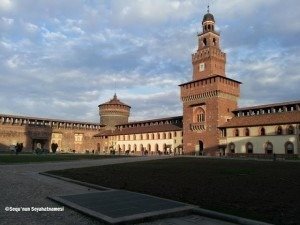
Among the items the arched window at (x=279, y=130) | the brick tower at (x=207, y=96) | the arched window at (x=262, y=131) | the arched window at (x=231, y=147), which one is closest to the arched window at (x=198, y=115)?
the brick tower at (x=207, y=96)

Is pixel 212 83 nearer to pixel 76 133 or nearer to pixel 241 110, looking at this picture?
pixel 241 110

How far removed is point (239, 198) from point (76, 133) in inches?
3006

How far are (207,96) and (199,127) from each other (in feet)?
17.4

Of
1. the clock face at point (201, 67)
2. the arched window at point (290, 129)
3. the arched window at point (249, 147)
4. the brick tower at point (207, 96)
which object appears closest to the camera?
the arched window at point (290, 129)

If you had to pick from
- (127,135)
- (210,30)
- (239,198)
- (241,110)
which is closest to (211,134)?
(241,110)

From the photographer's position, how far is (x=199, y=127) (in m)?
56.7

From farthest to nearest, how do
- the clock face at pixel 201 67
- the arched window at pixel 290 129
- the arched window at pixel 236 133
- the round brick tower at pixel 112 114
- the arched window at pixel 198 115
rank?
the round brick tower at pixel 112 114, the clock face at pixel 201 67, the arched window at pixel 198 115, the arched window at pixel 236 133, the arched window at pixel 290 129

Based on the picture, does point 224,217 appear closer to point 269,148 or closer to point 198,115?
point 269,148

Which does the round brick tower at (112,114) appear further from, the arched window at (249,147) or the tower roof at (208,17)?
the arched window at (249,147)

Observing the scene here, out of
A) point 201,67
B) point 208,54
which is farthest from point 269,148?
point 208,54

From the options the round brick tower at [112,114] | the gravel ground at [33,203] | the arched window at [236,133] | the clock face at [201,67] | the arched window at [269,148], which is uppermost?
the clock face at [201,67]

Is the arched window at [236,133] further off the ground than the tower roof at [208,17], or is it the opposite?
the tower roof at [208,17]

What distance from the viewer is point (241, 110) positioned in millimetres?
55188

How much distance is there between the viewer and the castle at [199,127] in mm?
48188
